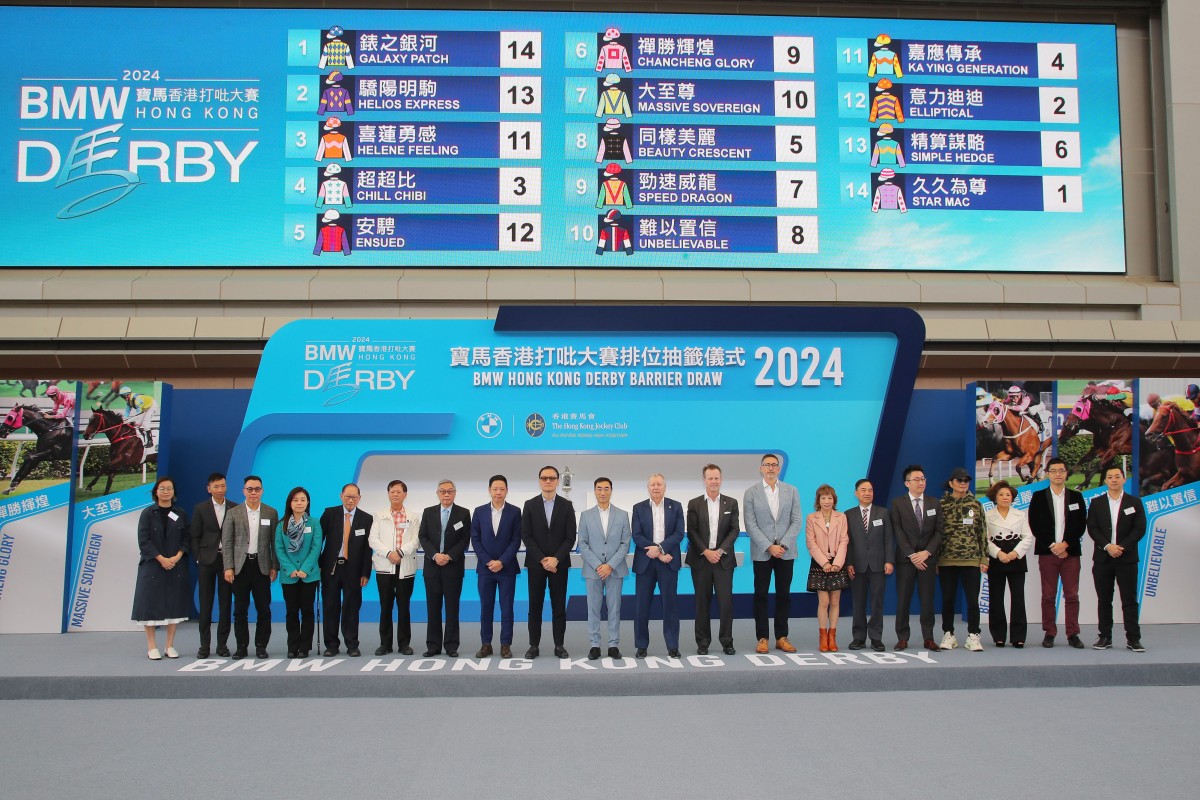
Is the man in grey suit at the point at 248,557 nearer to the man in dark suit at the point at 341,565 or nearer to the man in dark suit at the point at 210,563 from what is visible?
the man in dark suit at the point at 210,563

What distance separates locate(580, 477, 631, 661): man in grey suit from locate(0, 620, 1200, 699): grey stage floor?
0.97ft

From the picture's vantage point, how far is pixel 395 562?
611 cm

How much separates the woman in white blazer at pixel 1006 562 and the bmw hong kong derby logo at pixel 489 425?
346cm

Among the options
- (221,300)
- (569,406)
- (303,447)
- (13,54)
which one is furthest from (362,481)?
(13,54)

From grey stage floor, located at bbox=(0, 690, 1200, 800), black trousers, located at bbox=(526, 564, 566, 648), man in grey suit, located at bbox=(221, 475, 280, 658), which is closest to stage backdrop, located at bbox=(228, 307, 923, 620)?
man in grey suit, located at bbox=(221, 475, 280, 658)

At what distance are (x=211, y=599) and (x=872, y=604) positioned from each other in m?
3.97

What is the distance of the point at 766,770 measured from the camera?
12.0 feet

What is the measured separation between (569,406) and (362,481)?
1664mm

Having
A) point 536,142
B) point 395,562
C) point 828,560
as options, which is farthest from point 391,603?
point 536,142

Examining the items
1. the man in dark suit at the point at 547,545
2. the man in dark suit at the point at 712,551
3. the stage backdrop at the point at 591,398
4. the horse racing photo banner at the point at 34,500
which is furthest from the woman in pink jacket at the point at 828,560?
the horse racing photo banner at the point at 34,500

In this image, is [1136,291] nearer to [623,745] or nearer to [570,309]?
[570,309]

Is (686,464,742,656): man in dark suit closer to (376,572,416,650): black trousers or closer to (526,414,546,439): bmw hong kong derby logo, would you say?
(376,572,416,650): black trousers

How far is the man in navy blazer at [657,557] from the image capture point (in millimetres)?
Answer: 5957

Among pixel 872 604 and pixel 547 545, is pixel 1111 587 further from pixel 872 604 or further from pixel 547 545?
pixel 547 545
